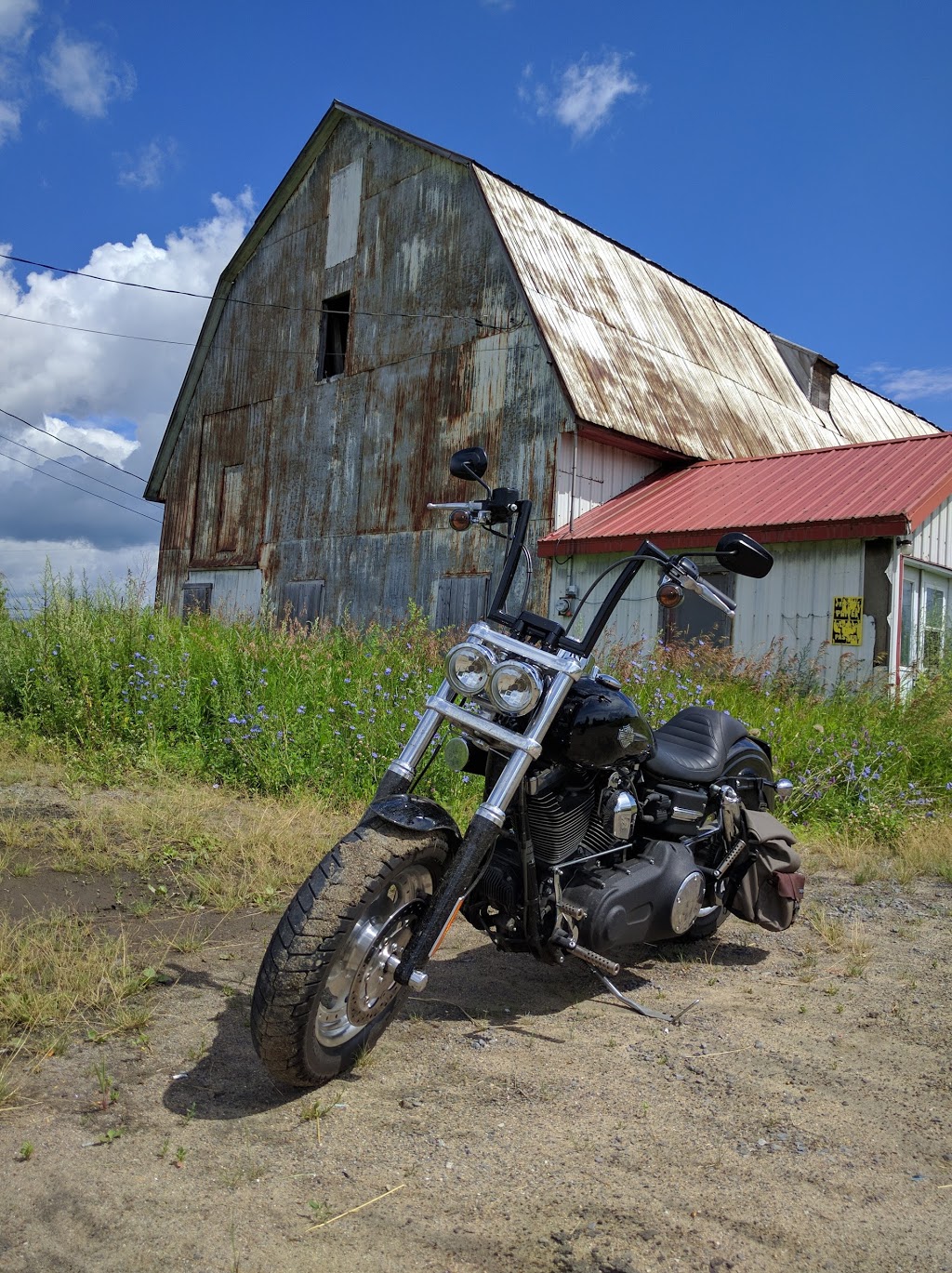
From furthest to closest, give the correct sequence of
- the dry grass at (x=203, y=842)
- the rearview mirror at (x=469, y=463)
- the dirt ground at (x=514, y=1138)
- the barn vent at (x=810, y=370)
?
the barn vent at (x=810, y=370) → the dry grass at (x=203, y=842) → the rearview mirror at (x=469, y=463) → the dirt ground at (x=514, y=1138)

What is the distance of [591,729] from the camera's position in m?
3.34

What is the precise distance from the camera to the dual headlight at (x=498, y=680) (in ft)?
10.0

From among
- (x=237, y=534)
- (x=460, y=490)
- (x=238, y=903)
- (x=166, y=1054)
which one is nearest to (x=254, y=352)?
(x=237, y=534)

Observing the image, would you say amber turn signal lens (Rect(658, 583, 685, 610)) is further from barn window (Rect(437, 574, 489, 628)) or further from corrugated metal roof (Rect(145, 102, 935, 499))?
barn window (Rect(437, 574, 489, 628))

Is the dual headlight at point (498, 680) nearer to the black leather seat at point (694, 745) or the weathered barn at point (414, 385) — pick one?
the black leather seat at point (694, 745)

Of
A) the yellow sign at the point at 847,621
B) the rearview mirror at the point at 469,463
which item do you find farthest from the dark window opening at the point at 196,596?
the rearview mirror at the point at 469,463

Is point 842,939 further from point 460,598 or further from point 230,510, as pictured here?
point 230,510

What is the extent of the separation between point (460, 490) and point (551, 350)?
247 cm

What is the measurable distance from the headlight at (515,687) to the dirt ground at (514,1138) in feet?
3.75

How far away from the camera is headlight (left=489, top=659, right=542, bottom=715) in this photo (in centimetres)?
304

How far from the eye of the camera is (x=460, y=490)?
15250 mm

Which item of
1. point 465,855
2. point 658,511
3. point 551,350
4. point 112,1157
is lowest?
point 112,1157

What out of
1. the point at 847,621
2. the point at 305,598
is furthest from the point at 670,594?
the point at 305,598

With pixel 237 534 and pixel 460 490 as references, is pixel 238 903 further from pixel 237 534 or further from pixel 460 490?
pixel 237 534
